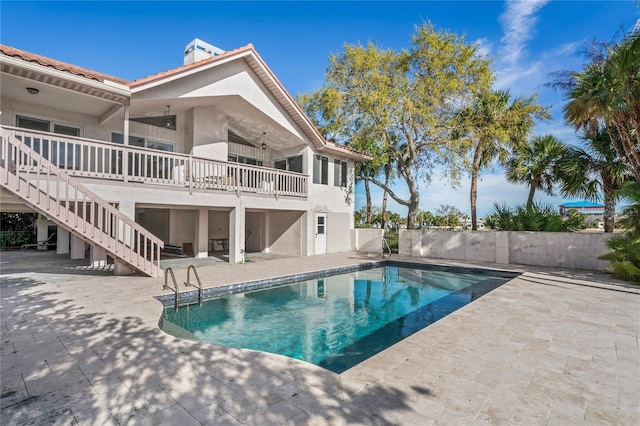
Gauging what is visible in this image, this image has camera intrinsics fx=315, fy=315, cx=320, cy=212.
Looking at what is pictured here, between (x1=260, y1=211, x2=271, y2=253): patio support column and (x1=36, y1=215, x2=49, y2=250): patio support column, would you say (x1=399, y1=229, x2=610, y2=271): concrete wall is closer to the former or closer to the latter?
(x1=260, y1=211, x2=271, y2=253): patio support column

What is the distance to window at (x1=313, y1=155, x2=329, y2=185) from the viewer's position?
16.1 meters

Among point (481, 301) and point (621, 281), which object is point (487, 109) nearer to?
point (621, 281)

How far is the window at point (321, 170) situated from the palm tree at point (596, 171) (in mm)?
10737

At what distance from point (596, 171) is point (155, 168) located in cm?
1791

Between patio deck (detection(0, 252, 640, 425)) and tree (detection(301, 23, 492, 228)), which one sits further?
tree (detection(301, 23, 492, 228))

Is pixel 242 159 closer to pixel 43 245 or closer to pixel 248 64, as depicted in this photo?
pixel 248 64

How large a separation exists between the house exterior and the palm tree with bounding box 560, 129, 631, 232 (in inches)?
392

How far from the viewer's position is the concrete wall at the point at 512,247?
11.9 metres

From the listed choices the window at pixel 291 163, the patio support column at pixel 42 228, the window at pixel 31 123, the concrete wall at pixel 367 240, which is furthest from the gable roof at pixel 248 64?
the patio support column at pixel 42 228

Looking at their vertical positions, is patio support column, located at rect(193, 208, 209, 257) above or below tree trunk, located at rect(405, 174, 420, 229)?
below

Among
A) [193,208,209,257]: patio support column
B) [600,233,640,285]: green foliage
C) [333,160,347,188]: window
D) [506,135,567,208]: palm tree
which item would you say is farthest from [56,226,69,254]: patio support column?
[506,135,567,208]: palm tree

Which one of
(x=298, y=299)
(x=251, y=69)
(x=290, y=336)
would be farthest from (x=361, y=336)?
(x=251, y=69)

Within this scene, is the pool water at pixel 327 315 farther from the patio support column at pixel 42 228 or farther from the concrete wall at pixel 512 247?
the patio support column at pixel 42 228

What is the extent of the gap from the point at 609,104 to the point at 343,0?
11440 mm
